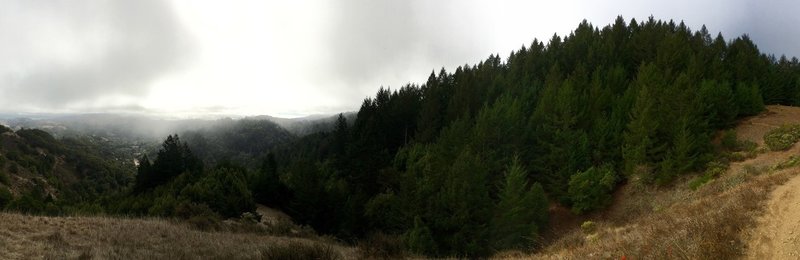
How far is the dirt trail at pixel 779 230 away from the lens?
7.56 metres

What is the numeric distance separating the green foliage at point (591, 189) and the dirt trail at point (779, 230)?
25121mm

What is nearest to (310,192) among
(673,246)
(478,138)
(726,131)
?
(478,138)

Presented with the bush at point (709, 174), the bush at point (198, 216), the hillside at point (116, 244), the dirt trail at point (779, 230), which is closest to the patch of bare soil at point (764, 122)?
the bush at point (709, 174)

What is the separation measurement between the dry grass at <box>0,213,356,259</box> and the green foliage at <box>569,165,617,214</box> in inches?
1071

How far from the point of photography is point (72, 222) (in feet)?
52.3

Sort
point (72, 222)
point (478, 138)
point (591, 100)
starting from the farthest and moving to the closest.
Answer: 1. point (591, 100)
2. point (478, 138)
3. point (72, 222)

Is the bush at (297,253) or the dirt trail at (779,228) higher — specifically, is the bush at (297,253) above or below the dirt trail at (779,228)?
below

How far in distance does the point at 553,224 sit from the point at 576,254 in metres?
27.6

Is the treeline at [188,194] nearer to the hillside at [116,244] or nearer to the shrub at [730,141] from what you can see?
the hillside at [116,244]

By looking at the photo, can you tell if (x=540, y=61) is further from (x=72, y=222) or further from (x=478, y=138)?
(x=72, y=222)

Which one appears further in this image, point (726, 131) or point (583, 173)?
point (726, 131)

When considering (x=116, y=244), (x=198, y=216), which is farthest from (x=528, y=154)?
(x=116, y=244)

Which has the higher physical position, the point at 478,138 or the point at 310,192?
the point at 478,138

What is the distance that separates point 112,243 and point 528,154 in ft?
122
